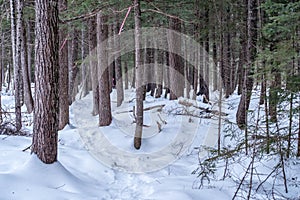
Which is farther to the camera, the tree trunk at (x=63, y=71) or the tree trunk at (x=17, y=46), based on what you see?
the tree trunk at (x=63, y=71)

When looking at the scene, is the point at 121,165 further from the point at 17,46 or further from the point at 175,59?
the point at 175,59

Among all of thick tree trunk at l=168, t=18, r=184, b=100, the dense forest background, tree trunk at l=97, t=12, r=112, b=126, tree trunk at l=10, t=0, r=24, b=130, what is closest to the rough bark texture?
the dense forest background

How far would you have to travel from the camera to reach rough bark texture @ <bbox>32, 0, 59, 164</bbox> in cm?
503

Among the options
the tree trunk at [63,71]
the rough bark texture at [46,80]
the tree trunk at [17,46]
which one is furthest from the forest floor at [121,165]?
the tree trunk at [17,46]

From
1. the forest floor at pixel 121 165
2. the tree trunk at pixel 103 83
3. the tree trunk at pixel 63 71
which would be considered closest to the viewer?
the forest floor at pixel 121 165

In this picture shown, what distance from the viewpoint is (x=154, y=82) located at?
71.6 feet

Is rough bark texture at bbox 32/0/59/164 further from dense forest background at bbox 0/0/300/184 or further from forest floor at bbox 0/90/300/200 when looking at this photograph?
forest floor at bbox 0/90/300/200

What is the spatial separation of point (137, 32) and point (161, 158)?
3298 mm

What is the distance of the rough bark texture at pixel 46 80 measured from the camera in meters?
5.03

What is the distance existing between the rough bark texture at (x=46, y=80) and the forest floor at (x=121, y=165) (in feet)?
1.03

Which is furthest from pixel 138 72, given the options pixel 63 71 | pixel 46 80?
pixel 46 80

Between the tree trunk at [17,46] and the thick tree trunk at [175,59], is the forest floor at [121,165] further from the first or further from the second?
the thick tree trunk at [175,59]

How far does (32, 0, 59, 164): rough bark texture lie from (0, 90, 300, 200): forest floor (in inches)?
12.4

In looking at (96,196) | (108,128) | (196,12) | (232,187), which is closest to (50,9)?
(96,196)
